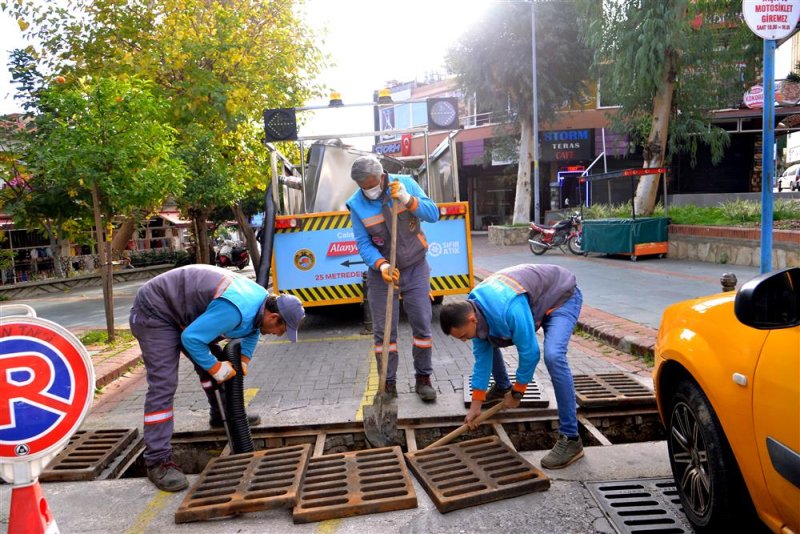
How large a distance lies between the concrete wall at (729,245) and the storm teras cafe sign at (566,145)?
558 inches

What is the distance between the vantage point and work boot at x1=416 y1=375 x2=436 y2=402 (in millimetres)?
4574

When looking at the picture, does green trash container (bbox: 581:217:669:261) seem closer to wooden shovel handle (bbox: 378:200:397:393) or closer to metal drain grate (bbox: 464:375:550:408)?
metal drain grate (bbox: 464:375:550:408)

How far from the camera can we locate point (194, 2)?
11.9m

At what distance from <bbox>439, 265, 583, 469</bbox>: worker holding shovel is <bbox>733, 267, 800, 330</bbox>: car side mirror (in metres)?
1.31

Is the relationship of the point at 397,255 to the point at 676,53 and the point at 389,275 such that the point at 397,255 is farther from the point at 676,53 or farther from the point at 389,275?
the point at 676,53

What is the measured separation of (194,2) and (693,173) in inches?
943

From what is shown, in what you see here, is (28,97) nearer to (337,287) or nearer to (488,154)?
(337,287)

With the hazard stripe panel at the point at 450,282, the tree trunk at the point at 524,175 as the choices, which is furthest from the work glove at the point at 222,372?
the tree trunk at the point at 524,175

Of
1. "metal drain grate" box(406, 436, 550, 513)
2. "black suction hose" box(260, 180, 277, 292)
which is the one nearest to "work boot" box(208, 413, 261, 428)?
"metal drain grate" box(406, 436, 550, 513)

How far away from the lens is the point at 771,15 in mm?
4430

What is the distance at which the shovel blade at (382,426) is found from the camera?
404 cm

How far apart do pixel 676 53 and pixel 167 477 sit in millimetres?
16832

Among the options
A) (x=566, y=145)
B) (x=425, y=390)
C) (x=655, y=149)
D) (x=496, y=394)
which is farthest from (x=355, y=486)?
(x=566, y=145)

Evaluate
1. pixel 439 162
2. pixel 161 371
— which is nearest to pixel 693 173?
pixel 439 162
